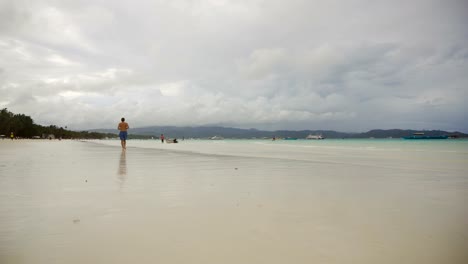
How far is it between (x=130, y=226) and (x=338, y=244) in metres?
2.42

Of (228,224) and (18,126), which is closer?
(228,224)

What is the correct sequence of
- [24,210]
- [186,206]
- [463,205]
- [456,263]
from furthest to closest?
[463,205] → [186,206] → [24,210] → [456,263]

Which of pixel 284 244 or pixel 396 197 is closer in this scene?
pixel 284 244

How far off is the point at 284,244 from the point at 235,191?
3116 mm

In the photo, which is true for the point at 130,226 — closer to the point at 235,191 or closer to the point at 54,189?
the point at 235,191

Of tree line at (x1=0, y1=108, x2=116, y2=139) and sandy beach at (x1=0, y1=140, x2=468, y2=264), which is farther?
tree line at (x1=0, y1=108, x2=116, y2=139)

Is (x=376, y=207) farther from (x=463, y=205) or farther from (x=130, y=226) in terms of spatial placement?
(x=130, y=226)

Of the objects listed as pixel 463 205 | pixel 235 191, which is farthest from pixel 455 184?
pixel 235 191

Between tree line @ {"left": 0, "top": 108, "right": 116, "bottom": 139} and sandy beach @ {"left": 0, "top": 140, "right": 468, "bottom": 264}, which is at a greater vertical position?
tree line @ {"left": 0, "top": 108, "right": 116, "bottom": 139}

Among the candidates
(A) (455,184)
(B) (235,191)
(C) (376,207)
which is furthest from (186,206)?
(A) (455,184)

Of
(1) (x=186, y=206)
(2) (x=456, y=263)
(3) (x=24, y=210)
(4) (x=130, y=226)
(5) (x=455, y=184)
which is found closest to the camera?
(2) (x=456, y=263)

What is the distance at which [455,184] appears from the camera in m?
7.64

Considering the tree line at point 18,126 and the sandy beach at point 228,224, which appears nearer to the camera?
the sandy beach at point 228,224

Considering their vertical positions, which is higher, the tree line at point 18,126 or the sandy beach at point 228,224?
the tree line at point 18,126
